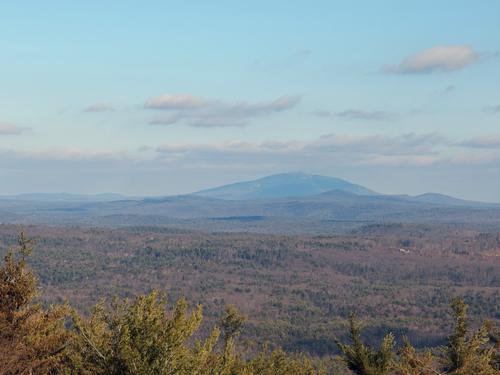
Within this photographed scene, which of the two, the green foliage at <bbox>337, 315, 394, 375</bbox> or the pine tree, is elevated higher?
the pine tree

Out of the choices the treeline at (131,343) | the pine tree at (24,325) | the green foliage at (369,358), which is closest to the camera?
the treeline at (131,343)

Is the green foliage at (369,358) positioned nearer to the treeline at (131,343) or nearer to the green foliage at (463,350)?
the treeline at (131,343)

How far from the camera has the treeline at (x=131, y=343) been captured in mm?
17703

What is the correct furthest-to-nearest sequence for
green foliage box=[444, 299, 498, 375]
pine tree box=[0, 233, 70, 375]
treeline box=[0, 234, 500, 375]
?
green foliage box=[444, 299, 498, 375], pine tree box=[0, 233, 70, 375], treeline box=[0, 234, 500, 375]

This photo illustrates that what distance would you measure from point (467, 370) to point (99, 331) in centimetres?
1680

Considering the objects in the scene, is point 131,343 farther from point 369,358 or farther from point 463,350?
point 463,350

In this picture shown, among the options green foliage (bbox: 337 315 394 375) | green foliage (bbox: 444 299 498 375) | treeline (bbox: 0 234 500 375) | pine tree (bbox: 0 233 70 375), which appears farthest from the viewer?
green foliage (bbox: 444 299 498 375)

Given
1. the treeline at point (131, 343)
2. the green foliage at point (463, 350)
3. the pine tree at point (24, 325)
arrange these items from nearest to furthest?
the treeline at point (131, 343)
the pine tree at point (24, 325)
the green foliage at point (463, 350)

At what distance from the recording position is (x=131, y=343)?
18062 millimetres

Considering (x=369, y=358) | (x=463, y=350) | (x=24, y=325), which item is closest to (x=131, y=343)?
(x=24, y=325)

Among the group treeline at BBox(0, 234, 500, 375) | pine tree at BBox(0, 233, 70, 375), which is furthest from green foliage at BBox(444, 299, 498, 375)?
pine tree at BBox(0, 233, 70, 375)

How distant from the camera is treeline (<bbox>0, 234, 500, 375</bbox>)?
17703 mm

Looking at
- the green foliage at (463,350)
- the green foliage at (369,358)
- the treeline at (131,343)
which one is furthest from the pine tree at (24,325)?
the green foliage at (463,350)

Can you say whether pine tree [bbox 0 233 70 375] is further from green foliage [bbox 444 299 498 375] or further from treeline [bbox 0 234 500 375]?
green foliage [bbox 444 299 498 375]
